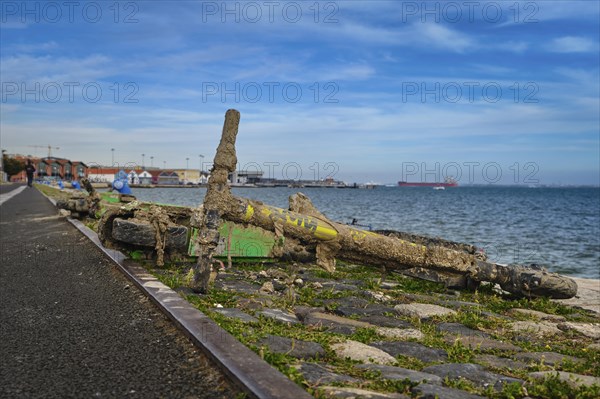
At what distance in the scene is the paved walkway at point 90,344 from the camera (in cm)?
370

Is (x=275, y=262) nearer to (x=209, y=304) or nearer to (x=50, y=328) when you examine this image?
(x=209, y=304)

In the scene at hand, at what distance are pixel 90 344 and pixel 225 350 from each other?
4.40ft

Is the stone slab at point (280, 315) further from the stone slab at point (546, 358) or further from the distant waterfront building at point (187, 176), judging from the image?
the distant waterfront building at point (187, 176)

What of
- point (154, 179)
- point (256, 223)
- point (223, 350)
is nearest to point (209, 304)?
point (256, 223)

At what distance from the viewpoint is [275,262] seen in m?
10.4

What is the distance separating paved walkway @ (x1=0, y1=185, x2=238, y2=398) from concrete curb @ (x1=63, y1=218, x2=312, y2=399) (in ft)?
0.30

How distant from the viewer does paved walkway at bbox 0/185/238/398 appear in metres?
3.70

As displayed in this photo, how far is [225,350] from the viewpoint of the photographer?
13.7 ft

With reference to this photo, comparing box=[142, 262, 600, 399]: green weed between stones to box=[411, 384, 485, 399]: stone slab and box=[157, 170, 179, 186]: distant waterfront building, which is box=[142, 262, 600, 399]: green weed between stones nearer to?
box=[411, 384, 485, 399]: stone slab

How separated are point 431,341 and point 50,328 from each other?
145 inches

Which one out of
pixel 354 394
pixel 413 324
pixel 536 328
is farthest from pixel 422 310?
pixel 354 394

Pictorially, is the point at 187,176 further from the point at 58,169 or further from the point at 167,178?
the point at 58,169

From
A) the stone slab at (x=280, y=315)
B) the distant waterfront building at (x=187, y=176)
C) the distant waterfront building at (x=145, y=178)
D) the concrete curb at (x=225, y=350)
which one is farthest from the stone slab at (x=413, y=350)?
the distant waterfront building at (x=187, y=176)

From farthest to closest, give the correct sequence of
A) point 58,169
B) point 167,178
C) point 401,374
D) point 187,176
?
point 187,176 < point 167,178 < point 58,169 < point 401,374
